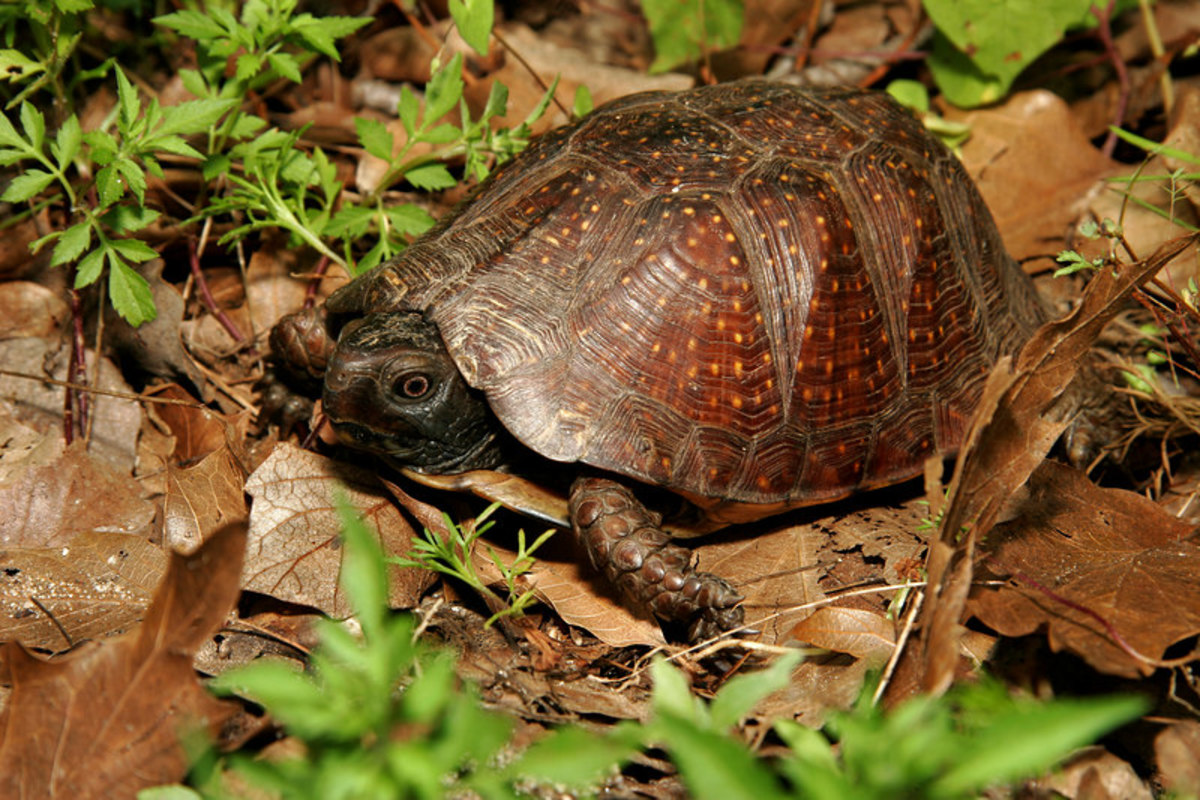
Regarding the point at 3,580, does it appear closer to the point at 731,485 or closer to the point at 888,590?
the point at 731,485

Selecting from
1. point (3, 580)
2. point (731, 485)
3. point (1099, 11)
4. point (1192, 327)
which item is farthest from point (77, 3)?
point (1099, 11)

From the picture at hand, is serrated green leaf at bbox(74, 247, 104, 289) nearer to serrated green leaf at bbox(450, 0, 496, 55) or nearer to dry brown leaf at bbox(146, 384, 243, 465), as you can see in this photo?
dry brown leaf at bbox(146, 384, 243, 465)

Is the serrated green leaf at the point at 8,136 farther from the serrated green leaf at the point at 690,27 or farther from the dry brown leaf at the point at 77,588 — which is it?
the serrated green leaf at the point at 690,27

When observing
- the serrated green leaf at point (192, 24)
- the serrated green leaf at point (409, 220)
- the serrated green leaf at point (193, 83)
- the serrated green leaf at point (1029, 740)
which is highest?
the serrated green leaf at point (192, 24)

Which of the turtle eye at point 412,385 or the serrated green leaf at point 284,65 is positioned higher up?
the serrated green leaf at point 284,65

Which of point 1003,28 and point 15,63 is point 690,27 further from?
point 15,63

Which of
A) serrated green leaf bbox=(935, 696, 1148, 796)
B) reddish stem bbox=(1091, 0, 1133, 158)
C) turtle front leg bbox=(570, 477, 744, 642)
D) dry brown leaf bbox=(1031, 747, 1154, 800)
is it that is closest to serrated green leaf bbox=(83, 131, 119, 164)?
turtle front leg bbox=(570, 477, 744, 642)

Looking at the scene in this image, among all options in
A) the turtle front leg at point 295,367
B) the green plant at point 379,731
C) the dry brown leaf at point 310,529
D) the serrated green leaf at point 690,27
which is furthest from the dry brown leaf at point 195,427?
the serrated green leaf at point 690,27
